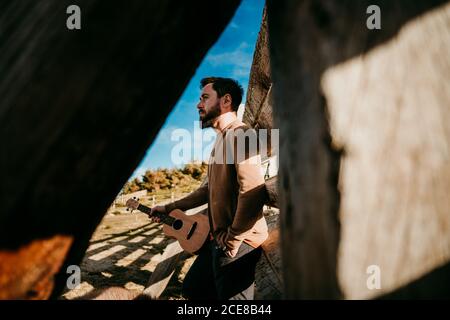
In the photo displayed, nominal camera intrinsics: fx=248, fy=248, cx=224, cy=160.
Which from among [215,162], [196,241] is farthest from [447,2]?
[196,241]

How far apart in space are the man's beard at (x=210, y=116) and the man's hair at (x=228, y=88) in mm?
160

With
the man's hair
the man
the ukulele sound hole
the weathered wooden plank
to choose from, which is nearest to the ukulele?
the ukulele sound hole

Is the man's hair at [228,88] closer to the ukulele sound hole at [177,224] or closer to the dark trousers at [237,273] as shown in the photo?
the dark trousers at [237,273]

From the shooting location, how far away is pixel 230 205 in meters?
2.21

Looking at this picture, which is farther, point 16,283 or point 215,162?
point 215,162

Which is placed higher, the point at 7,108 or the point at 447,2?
the point at 447,2

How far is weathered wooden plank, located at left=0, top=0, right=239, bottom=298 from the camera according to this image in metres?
0.45

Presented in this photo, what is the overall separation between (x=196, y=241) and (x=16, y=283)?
2.83m

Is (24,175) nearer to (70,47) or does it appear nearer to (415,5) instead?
(70,47)

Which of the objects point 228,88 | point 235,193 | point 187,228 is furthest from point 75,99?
point 187,228

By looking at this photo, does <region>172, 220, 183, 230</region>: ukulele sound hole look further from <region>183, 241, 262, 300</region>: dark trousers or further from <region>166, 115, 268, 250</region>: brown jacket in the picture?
<region>183, 241, 262, 300</region>: dark trousers

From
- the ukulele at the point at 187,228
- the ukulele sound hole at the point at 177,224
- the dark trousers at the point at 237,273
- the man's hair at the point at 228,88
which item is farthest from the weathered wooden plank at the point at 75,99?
the ukulele sound hole at the point at 177,224

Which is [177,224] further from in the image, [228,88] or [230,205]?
[228,88]

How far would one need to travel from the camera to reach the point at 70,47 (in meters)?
0.47
